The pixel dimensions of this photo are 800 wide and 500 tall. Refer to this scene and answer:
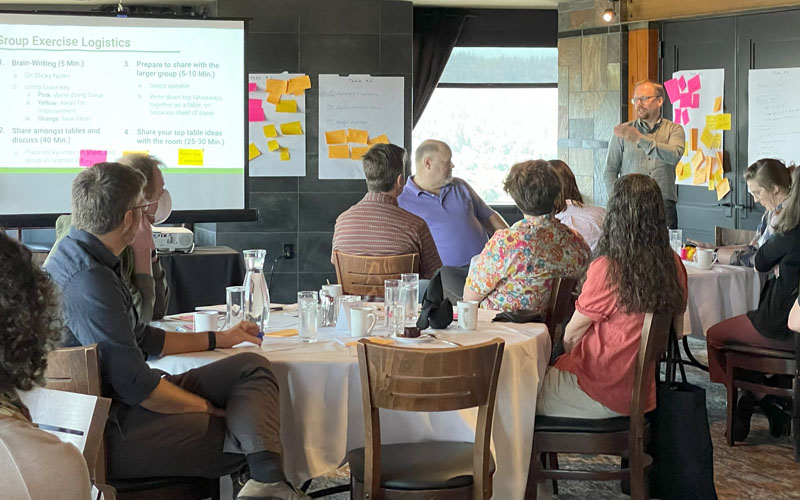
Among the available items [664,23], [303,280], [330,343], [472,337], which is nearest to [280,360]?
[330,343]

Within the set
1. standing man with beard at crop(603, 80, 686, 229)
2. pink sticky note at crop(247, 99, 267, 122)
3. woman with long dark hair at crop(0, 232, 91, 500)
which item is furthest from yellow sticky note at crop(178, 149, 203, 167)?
woman with long dark hair at crop(0, 232, 91, 500)

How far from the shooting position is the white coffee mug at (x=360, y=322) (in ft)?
11.1

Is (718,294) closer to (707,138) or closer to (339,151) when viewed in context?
(707,138)

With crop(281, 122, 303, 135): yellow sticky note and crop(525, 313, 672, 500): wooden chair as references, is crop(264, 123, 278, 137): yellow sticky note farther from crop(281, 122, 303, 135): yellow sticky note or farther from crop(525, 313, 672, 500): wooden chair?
crop(525, 313, 672, 500): wooden chair

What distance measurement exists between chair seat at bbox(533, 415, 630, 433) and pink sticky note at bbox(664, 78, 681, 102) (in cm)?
509

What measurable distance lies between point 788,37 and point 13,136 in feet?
17.5

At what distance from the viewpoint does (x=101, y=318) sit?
2750 millimetres

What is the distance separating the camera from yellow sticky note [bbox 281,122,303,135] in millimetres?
8117

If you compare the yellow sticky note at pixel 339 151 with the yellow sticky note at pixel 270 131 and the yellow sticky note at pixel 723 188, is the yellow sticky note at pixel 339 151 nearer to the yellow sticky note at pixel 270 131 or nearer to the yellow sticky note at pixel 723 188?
the yellow sticky note at pixel 270 131

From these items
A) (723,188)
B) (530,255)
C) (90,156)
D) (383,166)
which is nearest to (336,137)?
(90,156)

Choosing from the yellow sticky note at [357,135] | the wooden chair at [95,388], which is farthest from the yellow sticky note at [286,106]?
the wooden chair at [95,388]

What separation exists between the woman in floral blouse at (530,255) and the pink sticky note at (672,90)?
14.5 ft

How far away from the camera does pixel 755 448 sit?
469 centimetres

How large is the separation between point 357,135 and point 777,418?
438 cm
